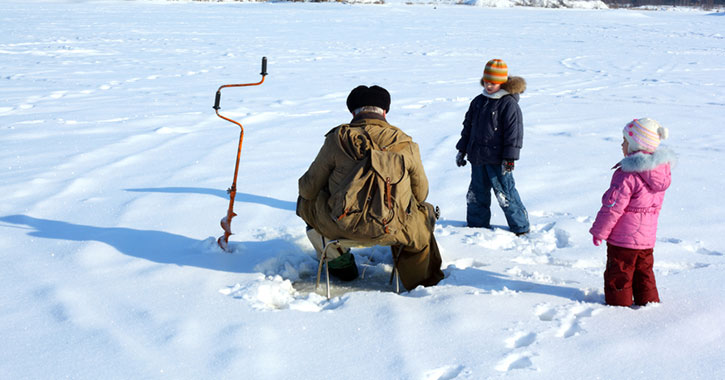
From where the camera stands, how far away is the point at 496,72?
4.30 meters

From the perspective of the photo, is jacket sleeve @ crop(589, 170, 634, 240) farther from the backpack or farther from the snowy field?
the backpack

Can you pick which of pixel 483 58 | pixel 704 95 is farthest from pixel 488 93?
pixel 483 58

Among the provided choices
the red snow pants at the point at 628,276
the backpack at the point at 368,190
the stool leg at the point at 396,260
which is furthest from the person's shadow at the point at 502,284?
the backpack at the point at 368,190

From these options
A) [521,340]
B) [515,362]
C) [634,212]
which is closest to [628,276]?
[634,212]

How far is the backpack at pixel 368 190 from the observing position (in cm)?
321

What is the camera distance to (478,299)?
132 inches

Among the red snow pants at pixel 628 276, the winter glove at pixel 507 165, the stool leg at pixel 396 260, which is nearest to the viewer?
the red snow pants at pixel 628 276

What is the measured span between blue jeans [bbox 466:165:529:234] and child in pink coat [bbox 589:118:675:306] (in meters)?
1.35

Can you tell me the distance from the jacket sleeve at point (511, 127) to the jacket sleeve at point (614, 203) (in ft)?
4.17

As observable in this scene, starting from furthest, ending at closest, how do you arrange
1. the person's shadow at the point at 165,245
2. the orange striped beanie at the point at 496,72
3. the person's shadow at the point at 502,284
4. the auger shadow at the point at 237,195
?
the auger shadow at the point at 237,195 → the orange striped beanie at the point at 496,72 → the person's shadow at the point at 165,245 → the person's shadow at the point at 502,284

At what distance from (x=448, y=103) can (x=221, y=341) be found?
805 centimetres

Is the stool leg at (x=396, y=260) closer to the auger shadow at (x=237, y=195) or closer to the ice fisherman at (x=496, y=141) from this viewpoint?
the ice fisherman at (x=496, y=141)

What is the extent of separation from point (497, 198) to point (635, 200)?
5.12 ft

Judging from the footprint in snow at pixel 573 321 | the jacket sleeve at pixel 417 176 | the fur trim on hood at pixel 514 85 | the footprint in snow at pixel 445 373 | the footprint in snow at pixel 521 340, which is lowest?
the footprint in snow at pixel 445 373
